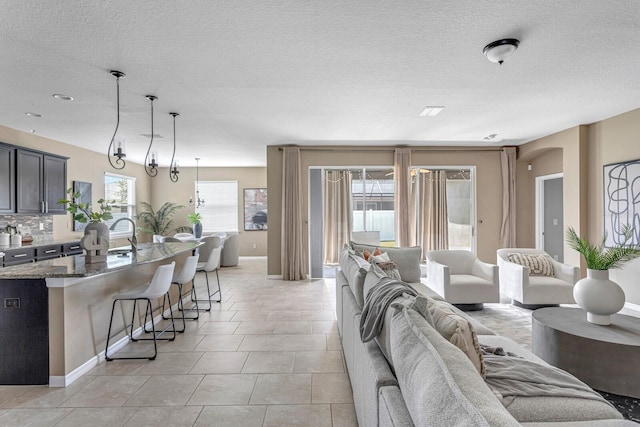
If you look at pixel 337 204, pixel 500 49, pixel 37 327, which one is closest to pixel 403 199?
pixel 337 204

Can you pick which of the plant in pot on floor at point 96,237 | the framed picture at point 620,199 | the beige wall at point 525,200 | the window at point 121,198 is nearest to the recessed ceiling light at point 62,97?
the plant in pot on floor at point 96,237

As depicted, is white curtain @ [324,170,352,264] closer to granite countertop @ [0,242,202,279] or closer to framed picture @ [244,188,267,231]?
framed picture @ [244,188,267,231]

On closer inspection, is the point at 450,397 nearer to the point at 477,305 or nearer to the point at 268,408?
the point at 268,408

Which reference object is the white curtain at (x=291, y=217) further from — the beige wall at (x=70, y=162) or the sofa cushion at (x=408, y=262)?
the beige wall at (x=70, y=162)

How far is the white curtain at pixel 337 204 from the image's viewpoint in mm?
6461

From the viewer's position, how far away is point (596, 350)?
2.21m

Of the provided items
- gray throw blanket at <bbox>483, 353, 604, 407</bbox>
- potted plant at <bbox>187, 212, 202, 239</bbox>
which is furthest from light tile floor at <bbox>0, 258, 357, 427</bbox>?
potted plant at <bbox>187, 212, 202, 239</bbox>

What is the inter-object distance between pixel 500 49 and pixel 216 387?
3.33 meters

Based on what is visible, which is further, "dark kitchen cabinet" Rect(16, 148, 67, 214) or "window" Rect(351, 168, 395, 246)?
"window" Rect(351, 168, 395, 246)

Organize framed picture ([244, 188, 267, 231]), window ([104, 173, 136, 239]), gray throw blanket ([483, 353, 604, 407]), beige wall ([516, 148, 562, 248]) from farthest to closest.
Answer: framed picture ([244, 188, 267, 231]) → window ([104, 173, 136, 239]) → beige wall ([516, 148, 562, 248]) → gray throw blanket ([483, 353, 604, 407])

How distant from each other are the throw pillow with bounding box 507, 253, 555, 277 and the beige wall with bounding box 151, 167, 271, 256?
20.6 feet

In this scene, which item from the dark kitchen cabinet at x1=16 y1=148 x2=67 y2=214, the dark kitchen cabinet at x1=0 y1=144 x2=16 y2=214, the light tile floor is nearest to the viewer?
the light tile floor

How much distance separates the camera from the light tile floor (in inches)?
82.0

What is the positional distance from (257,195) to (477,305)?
21.0ft
